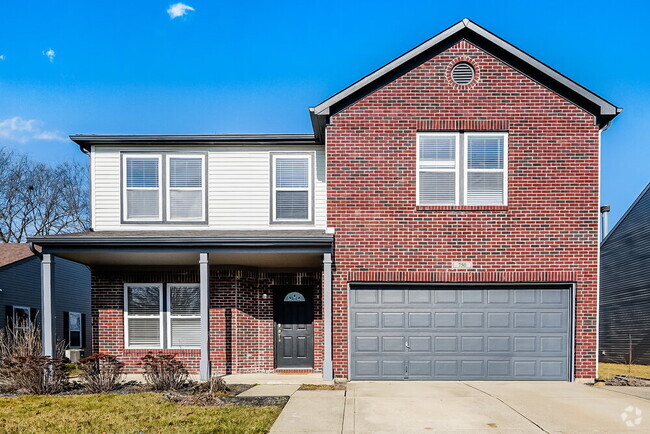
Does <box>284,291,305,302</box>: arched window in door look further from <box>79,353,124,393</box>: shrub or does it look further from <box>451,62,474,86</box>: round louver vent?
<box>451,62,474,86</box>: round louver vent

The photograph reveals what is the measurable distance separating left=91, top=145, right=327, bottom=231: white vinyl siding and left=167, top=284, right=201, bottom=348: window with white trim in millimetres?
1763

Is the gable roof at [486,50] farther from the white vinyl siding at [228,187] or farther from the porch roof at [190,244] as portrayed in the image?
the porch roof at [190,244]

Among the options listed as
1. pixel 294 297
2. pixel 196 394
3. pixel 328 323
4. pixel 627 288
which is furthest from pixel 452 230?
pixel 627 288

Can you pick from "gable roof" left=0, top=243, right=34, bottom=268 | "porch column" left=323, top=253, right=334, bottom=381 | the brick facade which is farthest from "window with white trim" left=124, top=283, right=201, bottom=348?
"gable roof" left=0, top=243, right=34, bottom=268

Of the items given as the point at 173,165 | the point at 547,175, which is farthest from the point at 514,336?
the point at 173,165

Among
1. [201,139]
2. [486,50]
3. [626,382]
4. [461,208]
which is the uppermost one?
[486,50]

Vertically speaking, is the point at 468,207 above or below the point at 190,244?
above

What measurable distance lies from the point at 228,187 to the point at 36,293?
12048 millimetres

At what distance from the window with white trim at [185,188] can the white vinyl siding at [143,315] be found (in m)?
2.04

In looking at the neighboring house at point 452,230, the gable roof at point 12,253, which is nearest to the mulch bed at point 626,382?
the neighboring house at point 452,230

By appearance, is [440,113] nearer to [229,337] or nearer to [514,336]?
[514,336]

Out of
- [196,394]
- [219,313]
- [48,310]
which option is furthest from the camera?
[219,313]

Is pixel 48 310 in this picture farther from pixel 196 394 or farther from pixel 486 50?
pixel 486 50

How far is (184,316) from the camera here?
1349 cm
